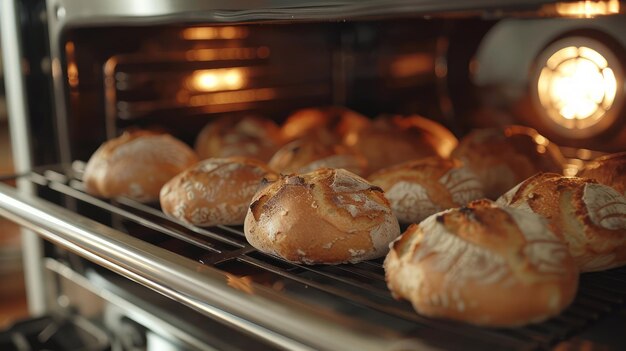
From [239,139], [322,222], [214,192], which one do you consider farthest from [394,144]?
[322,222]

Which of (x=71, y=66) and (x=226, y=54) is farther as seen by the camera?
(x=226, y=54)

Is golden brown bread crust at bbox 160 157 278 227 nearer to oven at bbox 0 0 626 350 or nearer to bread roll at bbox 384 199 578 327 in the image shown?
oven at bbox 0 0 626 350

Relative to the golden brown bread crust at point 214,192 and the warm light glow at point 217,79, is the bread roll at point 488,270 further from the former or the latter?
the warm light glow at point 217,79

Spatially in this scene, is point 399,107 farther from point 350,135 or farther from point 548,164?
point 548,164

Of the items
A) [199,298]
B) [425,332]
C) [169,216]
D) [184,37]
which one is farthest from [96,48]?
[425,332]

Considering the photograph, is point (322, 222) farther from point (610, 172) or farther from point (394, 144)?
point (394, 144)

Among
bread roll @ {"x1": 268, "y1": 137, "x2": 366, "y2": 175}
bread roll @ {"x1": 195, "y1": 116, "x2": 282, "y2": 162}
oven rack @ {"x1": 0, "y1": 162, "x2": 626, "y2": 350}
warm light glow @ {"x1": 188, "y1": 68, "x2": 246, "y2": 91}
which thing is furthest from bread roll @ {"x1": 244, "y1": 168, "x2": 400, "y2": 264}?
warm light glow @ {"x1": 188, "y1": 68, "x2": 246, "y2": 91}
